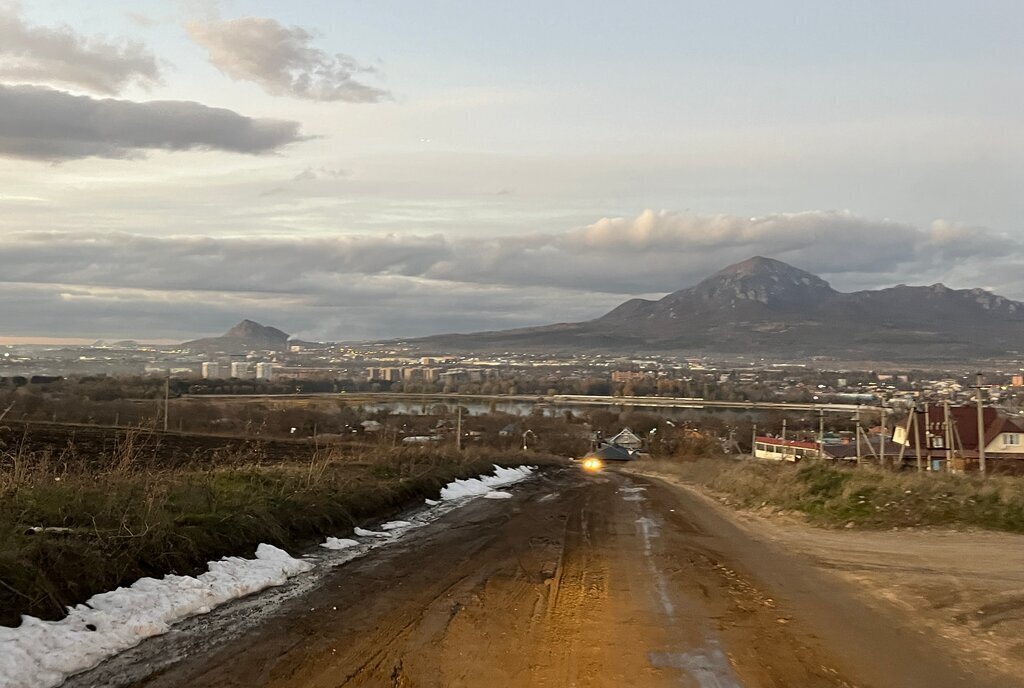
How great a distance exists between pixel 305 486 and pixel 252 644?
32.4ft

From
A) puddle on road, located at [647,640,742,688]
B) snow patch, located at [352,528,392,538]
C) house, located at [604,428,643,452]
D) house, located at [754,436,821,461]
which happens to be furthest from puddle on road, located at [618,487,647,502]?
house, located at [604,428,643,452]

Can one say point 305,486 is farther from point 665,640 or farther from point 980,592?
point 980,592

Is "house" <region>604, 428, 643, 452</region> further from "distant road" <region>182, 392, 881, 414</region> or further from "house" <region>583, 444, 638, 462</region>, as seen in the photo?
"distant road" <region>182, 392, 881, 414</region>

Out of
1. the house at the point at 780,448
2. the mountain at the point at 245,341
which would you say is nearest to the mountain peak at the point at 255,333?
the mountain at the point at 245,341

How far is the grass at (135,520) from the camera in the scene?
361 inches

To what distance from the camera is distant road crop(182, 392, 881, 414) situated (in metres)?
95.2

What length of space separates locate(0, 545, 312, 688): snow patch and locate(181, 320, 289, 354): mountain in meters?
89.1

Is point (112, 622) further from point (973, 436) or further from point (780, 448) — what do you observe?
point (780, 448)

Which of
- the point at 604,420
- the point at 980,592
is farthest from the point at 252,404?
the point at 980,592

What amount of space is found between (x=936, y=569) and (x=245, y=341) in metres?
117

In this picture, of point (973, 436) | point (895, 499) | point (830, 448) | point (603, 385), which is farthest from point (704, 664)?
point (603, 385)

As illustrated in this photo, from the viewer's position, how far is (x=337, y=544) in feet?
50.5

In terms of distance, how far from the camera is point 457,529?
18.7 m

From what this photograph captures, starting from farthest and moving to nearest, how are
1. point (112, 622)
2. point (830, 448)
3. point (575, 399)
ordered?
point (575, 399) < point (830, 448) < point (112, 622)
